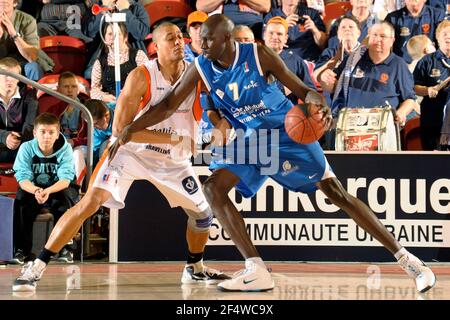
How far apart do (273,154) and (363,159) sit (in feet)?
9.44

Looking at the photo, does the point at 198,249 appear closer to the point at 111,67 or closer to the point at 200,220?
the point at 200,220

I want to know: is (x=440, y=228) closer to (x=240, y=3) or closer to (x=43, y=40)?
(x=240, y=3)

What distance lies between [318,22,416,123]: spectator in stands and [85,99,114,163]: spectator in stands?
261 centimetres

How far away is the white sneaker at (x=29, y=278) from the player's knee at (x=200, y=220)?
4.37ft

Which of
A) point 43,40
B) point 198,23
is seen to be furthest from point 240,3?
point 43,40

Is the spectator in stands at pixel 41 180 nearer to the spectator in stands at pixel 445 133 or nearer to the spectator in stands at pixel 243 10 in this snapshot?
the spectator in stands at pixel 243 10

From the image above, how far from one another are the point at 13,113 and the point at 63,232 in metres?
3.96

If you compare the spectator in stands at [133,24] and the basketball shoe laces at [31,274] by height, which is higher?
the spectator in stands at [133,24]

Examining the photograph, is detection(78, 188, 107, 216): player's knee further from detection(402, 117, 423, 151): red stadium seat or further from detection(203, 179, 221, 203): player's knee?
detection(402, 117, 423, 151): red stadium seat

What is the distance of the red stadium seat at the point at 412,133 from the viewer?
9359mm

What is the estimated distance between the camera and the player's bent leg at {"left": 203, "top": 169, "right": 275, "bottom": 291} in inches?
225

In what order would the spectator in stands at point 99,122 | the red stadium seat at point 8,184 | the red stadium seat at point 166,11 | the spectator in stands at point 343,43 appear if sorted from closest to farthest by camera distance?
the spectator in stands at point 99,122, the red stadium seat at point 8,184, the spectator in stands at point 343,43, the red stadium seat at point 166,11

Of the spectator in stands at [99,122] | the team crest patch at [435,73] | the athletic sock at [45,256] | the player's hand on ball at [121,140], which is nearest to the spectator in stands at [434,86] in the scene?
the team crest patch at [435,73]

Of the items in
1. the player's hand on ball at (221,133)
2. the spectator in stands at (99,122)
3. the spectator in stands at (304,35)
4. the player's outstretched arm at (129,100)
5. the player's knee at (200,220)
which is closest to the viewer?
the player's hand on ball at (221,133)
